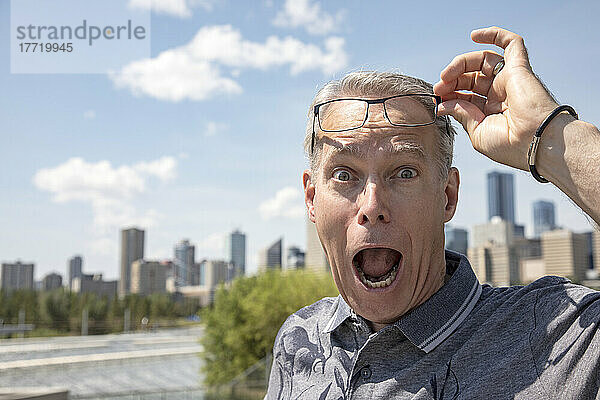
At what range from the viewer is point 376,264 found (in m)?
1.38

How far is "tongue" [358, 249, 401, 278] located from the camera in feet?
4.50

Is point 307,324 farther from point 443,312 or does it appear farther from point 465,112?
point 465,112

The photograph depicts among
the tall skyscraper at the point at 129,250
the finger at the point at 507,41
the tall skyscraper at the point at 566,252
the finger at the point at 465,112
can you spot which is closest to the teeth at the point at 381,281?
the finger at the point at 465,112

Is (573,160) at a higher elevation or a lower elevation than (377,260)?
higher

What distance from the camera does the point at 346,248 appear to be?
4.41 ft

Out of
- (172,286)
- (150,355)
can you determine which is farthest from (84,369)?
(172,286)

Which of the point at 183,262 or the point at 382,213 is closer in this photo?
the point at 382,213

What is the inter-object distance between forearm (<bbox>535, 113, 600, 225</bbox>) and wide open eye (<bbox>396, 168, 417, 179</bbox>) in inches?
11.1

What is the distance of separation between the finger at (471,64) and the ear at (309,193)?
0.42 meters

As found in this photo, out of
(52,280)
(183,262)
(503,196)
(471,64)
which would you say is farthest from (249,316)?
(503,196)

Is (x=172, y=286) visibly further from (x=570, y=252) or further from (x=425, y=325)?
(x=425, y=325)

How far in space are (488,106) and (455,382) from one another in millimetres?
589

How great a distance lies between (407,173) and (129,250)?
2708 inches

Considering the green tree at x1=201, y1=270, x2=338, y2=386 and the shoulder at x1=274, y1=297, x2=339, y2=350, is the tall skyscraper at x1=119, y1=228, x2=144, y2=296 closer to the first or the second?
the green tree at x1=201, y1=270, x2=338, y2=386
